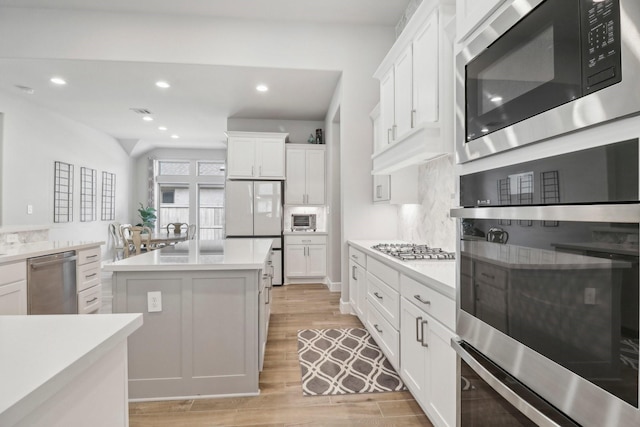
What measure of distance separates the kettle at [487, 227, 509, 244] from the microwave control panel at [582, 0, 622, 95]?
1.32ft

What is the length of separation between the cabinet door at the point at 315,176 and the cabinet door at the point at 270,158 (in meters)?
0.46

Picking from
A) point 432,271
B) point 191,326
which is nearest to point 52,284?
point 191,326

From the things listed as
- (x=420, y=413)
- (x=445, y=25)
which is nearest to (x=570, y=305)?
(x=420, y=413)

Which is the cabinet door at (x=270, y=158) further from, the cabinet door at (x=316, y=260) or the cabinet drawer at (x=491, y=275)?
the cabinet drawer at (x=491, y=275)

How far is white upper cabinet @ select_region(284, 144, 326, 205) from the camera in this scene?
17.8 feet

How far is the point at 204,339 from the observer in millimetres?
2027

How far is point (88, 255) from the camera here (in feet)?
11.3

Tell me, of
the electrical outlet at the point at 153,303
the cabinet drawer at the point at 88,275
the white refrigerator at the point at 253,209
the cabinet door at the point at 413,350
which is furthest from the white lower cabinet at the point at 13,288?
the cabinet door at the point at 413,350

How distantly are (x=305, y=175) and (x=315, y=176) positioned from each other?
0.57 ft

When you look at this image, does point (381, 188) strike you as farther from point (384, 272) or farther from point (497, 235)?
point (497, 235)

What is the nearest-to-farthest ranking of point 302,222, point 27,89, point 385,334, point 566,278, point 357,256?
1. point 566,278
2. point 385,334
3. point 357,256
4. point 27,89
5. point 302,222

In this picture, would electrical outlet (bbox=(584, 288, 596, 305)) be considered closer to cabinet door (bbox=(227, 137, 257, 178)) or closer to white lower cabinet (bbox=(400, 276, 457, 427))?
white lower cabinet (bbox=(400, 276, 457, 427))

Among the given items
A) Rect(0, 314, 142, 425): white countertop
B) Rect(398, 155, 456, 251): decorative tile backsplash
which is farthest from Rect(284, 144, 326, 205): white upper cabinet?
Rect(0, 314, 142, 425): white countertop

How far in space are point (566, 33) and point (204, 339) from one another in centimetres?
221
